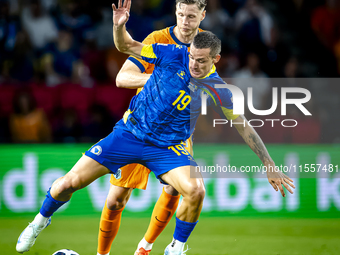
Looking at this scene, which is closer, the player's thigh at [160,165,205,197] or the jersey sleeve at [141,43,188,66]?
the player's thigh at [160,165,205,197]

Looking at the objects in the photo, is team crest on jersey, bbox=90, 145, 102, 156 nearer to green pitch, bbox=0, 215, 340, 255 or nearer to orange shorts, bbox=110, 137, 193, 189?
orange shorts, bbox=110, 137, 193, 189

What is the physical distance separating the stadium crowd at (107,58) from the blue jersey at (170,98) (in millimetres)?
2643

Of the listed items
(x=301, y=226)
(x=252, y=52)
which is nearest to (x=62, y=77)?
(x=252, y=52)

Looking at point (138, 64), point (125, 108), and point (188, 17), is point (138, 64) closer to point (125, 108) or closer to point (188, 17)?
point (188, 17)

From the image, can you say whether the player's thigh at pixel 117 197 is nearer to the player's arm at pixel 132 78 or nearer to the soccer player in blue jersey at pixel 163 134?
the soccer player in blue jersey at pixel 163 134

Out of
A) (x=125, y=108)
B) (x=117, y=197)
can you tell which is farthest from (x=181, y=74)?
(x=125, y=108)

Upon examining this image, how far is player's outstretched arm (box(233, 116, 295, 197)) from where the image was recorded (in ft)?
11.8

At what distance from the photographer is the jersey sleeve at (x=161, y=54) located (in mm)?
3656

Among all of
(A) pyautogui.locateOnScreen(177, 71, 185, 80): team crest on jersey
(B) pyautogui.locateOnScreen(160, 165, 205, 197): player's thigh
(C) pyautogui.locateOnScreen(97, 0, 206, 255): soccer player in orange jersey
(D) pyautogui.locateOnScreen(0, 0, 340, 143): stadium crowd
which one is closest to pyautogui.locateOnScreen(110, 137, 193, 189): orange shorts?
(C) pyautogui.locateOnScreen(97, 0, 206, 255): soccer player in orange jersey

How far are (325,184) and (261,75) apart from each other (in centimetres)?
229

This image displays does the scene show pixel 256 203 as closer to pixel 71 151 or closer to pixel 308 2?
pixel 71 151

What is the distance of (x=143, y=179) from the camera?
165 inches

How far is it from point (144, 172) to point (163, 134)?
0.67 metres

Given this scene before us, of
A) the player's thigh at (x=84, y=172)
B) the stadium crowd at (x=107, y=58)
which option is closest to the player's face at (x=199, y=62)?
the player's thigh at (x=84, y=172)
